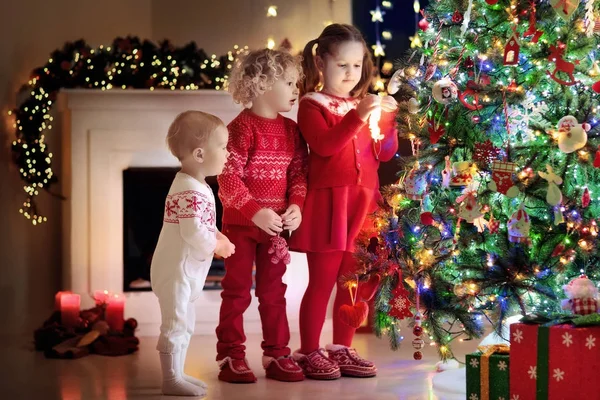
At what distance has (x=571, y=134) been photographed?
2.65m

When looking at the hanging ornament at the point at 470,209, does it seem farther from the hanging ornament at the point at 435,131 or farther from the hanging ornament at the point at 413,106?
the hanging ornament at the point at 413,106

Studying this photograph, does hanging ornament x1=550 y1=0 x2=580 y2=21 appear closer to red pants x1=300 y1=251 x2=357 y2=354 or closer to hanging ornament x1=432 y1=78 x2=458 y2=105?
hanging ornament x1=432 y1=78 x2=458 y2=105

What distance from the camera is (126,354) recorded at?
3961 millimetres

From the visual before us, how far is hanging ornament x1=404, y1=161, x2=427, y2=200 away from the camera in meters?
3.01

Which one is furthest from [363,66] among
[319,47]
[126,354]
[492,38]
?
[126,354]

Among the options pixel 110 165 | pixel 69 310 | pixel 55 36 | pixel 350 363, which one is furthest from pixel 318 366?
pixel 55 36

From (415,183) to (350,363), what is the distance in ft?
2.40

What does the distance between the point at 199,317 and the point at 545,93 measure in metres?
2.22

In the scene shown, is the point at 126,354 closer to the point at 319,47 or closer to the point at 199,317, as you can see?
the point at 199,317

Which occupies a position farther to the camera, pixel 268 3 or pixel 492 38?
pixel 268 3

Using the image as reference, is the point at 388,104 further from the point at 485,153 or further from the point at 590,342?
the point at 590,342

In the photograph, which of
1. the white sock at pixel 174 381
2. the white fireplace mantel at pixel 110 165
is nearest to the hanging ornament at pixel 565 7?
the white sock at pixel 174 381

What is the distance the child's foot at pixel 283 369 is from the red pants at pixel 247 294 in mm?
40

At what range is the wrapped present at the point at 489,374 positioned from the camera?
266cm
